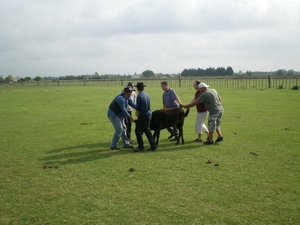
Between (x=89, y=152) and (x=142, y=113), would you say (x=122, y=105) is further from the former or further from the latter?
(x=89, y=152)

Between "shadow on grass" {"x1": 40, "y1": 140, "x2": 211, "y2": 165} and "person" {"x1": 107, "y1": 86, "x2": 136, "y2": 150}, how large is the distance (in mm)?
381

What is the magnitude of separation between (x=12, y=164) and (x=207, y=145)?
575 centimetres

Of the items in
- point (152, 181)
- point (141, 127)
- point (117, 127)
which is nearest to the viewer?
point (152, 181)

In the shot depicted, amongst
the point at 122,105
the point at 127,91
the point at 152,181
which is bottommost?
the point at 152,181

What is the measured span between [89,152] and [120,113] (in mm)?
1519

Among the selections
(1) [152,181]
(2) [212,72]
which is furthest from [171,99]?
(2) [212,72]

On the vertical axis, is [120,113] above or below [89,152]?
above

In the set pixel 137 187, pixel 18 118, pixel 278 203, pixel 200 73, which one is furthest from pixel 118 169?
pixel 200 73

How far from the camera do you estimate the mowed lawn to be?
15.5 ft

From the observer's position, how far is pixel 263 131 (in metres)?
10.9

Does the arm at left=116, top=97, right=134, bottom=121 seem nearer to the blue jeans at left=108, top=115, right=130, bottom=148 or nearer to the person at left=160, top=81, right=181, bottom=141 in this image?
the blue jeans at left=108, top=115, right=130, bottom=148

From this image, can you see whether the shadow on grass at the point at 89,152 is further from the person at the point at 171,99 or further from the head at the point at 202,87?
the head at the point at 202,87

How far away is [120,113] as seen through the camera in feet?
28.6

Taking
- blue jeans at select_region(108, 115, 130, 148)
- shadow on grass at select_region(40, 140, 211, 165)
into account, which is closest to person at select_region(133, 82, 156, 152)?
shadow on grass at select_region(40, 140, 211, 165)
